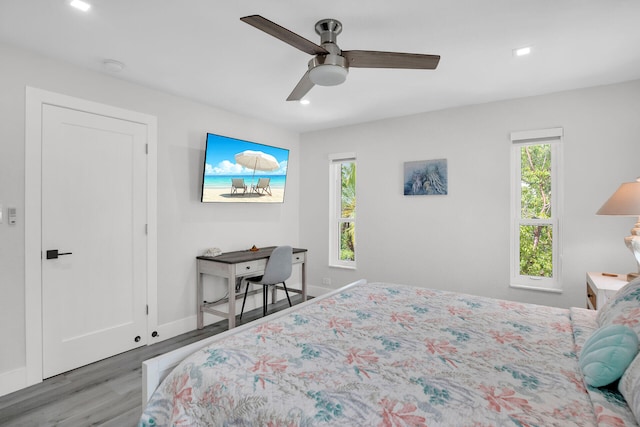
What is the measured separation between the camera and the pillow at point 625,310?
4.42 feet

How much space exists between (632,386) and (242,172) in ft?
11.6

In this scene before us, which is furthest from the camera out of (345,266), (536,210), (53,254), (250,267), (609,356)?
(345,266)

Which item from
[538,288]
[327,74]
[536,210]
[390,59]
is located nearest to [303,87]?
[327,74]

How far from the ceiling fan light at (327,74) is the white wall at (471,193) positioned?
2.16 metres

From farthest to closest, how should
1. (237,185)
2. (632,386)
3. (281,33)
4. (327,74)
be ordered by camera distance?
(237,185) < (327,74) < (281,33) < (632,386)

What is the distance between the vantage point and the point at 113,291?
116 inches

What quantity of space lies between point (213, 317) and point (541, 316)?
312 centimetres

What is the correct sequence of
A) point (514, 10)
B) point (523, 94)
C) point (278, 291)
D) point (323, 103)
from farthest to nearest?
point (278, 291)
point (323, 103)
point (523, 94)
point (514, 10)

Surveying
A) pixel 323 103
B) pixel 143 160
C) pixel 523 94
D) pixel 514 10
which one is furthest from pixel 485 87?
pixel 143 160

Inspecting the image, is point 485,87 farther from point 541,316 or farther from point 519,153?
point 541,316

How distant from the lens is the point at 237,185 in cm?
385

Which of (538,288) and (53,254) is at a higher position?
(53,254)

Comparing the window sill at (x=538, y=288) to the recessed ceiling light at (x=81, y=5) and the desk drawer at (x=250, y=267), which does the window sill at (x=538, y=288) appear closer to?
the desk drawer at (x=250, y=267)

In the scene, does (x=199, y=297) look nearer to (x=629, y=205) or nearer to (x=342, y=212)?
(x=342, y=212)
